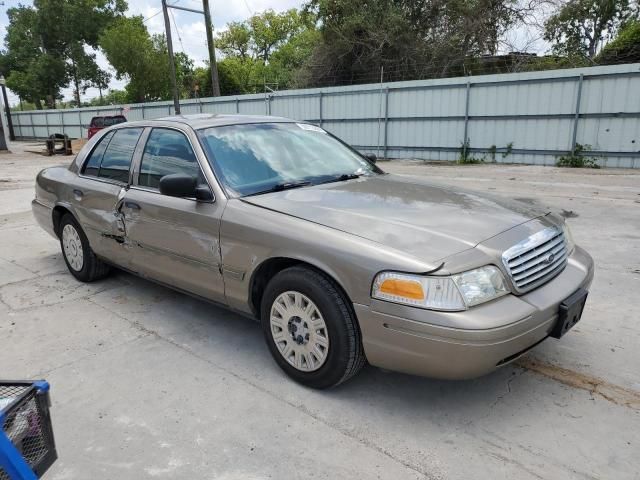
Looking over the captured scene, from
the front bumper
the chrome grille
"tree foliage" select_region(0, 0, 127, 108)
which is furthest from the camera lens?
"tree foliage" select_region(0, 0, 127, 108)

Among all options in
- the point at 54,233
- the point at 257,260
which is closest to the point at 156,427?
the point at 257,260

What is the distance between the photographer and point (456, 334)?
232cm

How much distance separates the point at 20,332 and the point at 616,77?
1415cm

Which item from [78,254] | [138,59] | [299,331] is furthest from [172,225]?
[138,59]

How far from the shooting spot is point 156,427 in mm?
2643

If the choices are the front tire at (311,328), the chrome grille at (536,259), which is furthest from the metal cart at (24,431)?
the chrome grille at (536,259)

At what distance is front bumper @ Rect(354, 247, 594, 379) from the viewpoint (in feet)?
7.64

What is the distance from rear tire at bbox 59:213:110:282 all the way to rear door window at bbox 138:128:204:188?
121 centimetres

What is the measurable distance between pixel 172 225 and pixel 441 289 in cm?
202

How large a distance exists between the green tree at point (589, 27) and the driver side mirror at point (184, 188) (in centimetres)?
2219

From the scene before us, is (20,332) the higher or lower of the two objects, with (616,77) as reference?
lower

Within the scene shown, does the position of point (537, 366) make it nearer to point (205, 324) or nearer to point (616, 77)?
point (205, 324)

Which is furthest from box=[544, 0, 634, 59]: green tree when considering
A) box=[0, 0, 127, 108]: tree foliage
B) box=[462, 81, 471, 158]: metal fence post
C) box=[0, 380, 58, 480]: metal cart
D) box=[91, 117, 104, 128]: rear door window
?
box=[0, 0, 127, 108]: tree foliage

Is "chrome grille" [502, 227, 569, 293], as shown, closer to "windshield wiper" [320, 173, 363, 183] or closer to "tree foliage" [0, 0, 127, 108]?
"windshield wiper" [320, 173, 363, 183]
